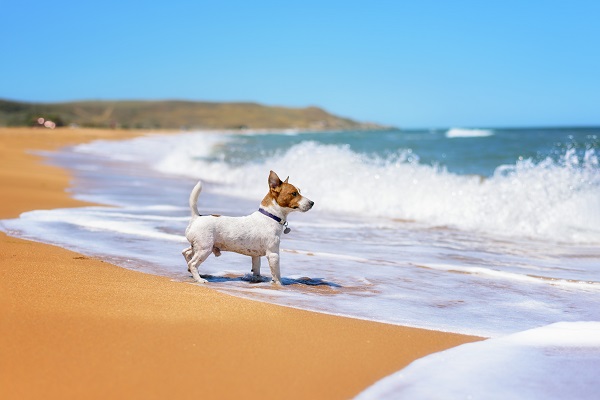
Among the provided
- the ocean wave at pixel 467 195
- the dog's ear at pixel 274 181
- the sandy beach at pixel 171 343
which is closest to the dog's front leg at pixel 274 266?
the dog's ear at pixel 274 181

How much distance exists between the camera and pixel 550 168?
1240 cm

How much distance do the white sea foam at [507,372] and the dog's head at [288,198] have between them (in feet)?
6.11

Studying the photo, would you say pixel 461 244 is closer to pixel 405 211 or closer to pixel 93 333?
pixel 405 211

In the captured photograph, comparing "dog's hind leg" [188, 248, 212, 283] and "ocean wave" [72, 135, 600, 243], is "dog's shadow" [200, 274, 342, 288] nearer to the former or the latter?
"dog's hind leg" [188, 248, 212, 283]

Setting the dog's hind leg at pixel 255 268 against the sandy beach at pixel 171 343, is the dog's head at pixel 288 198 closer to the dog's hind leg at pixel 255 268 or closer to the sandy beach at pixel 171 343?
the dog's hind leg at pixel 255 268

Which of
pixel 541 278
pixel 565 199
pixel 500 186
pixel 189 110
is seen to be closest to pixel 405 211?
pixel 500 186

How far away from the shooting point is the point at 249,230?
16.6 feet

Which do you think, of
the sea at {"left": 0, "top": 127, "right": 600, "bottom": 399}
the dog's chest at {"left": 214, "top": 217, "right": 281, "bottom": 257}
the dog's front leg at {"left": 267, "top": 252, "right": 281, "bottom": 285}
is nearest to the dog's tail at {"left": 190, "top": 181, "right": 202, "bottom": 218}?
the dog's chest at {"left": 214, "top": 217, "right": 281, "bottom": 257}

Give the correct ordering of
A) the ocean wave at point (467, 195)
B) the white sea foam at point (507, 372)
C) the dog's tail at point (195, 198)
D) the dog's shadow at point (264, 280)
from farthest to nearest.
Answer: the ocean wave at point (467, 195), the dog's shadow at point (264, 280), the dog's tail at point (195, 198), the white sea foam at point (507, 372)

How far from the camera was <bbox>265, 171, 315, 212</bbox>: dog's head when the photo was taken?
16.8ft

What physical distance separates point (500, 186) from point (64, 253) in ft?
27.1

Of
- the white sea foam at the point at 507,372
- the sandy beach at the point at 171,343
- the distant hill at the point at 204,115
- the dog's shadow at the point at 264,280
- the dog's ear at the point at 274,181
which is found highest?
the distant hill at the point at 204,115

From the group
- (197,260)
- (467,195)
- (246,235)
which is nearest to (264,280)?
(246,235)

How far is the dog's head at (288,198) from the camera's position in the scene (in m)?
5.12
